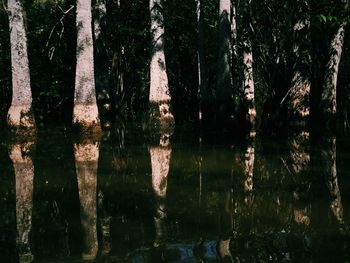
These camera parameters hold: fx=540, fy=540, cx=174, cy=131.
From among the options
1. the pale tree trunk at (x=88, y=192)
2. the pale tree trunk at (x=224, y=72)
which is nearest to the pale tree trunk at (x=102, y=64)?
the pale tree trunk at (x=224, y=72)

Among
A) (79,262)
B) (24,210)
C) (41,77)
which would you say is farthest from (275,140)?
(41,77)

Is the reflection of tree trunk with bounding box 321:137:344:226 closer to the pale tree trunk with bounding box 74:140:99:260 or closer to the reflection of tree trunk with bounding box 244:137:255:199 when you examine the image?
the reflection of tree trunk with bounding box 244:137:255:199

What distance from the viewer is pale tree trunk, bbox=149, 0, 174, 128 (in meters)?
17.2

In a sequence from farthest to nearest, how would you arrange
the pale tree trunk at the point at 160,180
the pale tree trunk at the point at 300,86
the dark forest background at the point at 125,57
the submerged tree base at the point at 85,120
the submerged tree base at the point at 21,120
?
1. the dark forest background at the point at 125,57
2. the pale tree trunk at the point at 300,86
3. the submerged tree base at the point at 21,120
4. the submerged tree base at the point at 85,120
5. the pale tree trunk at the point at 160,180

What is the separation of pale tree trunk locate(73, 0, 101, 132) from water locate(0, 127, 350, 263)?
4.09m

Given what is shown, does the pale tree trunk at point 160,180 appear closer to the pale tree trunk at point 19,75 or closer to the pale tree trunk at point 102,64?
the pale tree trunk at point 19,75

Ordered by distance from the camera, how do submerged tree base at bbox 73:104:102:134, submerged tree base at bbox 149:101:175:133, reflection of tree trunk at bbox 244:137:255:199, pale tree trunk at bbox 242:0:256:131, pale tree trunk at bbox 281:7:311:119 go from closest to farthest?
reflection of tree trunk at bbox 244:137:255:199 < submerged tree base at bbox 73:104:102:134 < pale tree trunk at bbox 281:7:311:119 < pale tree trunk at bbox 242:0:256:131 < submerged tree base at bbox 149:101:175:133

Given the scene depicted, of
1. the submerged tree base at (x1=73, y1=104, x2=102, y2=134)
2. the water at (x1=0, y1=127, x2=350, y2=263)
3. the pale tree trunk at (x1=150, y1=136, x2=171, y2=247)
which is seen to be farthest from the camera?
the submerged tree base at (x1=73, y1=104, x2=102, y2=134)

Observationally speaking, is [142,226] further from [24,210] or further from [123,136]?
[123,136]

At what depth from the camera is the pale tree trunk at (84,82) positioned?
1419 cm

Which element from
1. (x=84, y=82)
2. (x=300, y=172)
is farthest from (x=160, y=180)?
(x=84, y=82)

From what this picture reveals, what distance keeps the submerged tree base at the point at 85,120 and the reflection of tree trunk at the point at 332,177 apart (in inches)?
234

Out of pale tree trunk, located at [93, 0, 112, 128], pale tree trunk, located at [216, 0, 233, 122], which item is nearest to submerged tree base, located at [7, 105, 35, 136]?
pale tree trunk, located at [216, 0, 233, 122]

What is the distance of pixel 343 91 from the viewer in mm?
19906
